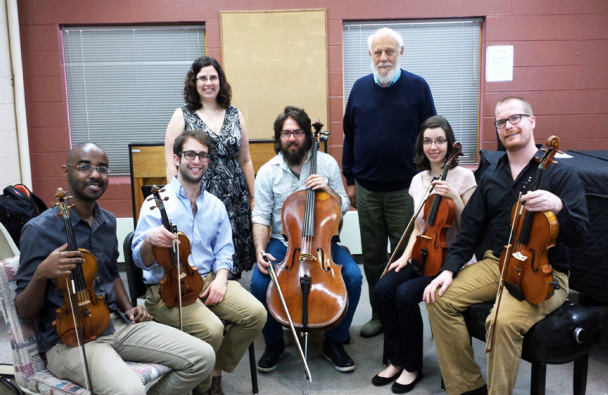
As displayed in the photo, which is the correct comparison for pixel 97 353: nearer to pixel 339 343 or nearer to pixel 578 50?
pixel 339 343

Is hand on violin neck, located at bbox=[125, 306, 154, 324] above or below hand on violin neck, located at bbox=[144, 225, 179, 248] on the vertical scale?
below

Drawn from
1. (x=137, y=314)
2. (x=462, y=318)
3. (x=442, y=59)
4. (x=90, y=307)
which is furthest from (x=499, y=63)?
(x=90, y=307)

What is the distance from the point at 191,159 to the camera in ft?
7.72

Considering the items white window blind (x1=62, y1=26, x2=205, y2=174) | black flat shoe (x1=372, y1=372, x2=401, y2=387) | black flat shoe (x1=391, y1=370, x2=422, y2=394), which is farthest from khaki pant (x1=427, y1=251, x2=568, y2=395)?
white window blind (x1=62, y1=26, x2=205, y2=174)

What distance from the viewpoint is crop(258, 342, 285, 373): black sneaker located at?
2.73 meters

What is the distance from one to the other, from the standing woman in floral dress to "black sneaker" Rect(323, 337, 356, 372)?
57cm

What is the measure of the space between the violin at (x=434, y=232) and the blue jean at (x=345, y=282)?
1.08 feet

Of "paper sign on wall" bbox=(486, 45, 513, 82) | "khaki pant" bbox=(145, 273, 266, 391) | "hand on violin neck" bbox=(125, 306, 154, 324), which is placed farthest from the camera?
"paper sign on wall" bbox=(486, 45, 513, 82)

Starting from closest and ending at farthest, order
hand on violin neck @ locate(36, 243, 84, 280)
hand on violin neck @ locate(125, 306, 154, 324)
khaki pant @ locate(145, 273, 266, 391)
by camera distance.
A: hand on violin neck @ locate(36, 243, 84, 280) < hand on violin neck @ locate(125, 306, 154, 324) < khaki pant @ locate(145, 273, 266, 391)

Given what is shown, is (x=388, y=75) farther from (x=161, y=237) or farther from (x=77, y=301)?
(x=77, y=301)

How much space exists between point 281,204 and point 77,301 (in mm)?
1234

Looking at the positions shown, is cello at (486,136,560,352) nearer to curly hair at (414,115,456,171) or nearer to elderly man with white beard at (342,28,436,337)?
curly hair at (414,115,456,171)

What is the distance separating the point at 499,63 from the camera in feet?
14.0

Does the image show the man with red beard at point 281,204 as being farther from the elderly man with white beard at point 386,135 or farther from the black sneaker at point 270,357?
the elderly man with white beard at point 386,135
